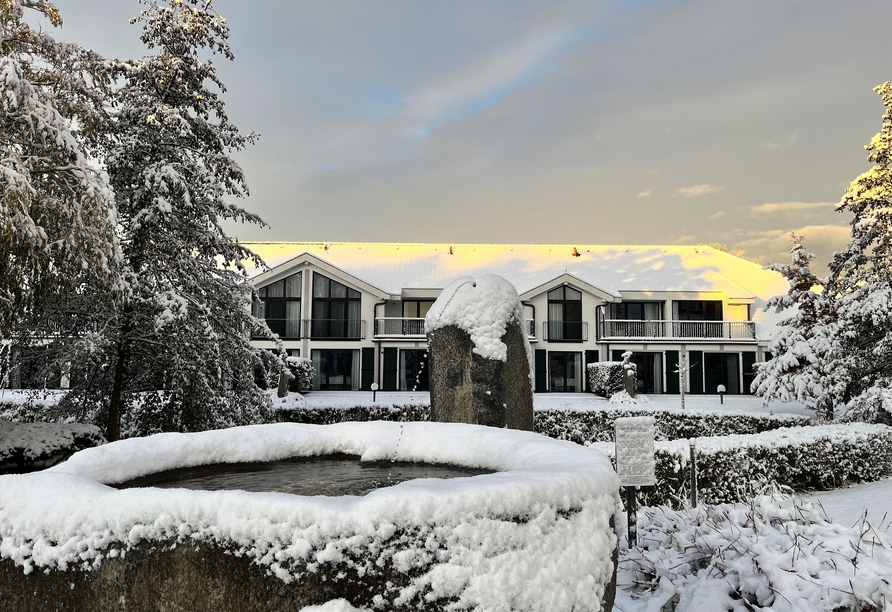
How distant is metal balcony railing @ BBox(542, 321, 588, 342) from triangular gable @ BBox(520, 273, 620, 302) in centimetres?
164

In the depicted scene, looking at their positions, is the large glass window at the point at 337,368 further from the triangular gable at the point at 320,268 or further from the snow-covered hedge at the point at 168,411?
the snow-covered hedge at the point at 168,411

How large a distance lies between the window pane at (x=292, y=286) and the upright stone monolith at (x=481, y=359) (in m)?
22.9

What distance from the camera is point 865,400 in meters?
14.2

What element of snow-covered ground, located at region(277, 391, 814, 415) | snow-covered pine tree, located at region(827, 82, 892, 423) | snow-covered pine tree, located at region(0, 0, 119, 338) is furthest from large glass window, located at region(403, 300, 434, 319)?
snow-covered pine tree, located at region(0, 0, 119, 338)

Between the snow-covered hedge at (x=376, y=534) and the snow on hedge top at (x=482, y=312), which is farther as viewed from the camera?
the snow on hedge top at (x=482, y=312)

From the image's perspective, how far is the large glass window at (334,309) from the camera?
29.7 metres

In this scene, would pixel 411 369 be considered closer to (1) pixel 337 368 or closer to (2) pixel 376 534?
(1) pixel 337 368

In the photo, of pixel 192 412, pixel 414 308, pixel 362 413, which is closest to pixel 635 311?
pixel 414 308

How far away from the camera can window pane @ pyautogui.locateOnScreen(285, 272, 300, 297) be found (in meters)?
30.0

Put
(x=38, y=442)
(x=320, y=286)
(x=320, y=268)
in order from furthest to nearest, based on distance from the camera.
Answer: (x=320, y=286) → (x=320, y=268) → (x=38, y=442)

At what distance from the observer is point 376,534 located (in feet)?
7.06

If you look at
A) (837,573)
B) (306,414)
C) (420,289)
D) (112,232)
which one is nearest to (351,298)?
(420,289)

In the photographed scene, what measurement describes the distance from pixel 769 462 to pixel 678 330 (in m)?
22.3

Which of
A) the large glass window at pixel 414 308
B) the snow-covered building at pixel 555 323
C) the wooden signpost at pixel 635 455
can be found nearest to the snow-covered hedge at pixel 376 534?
the wooden signpost at pixel 635 455
